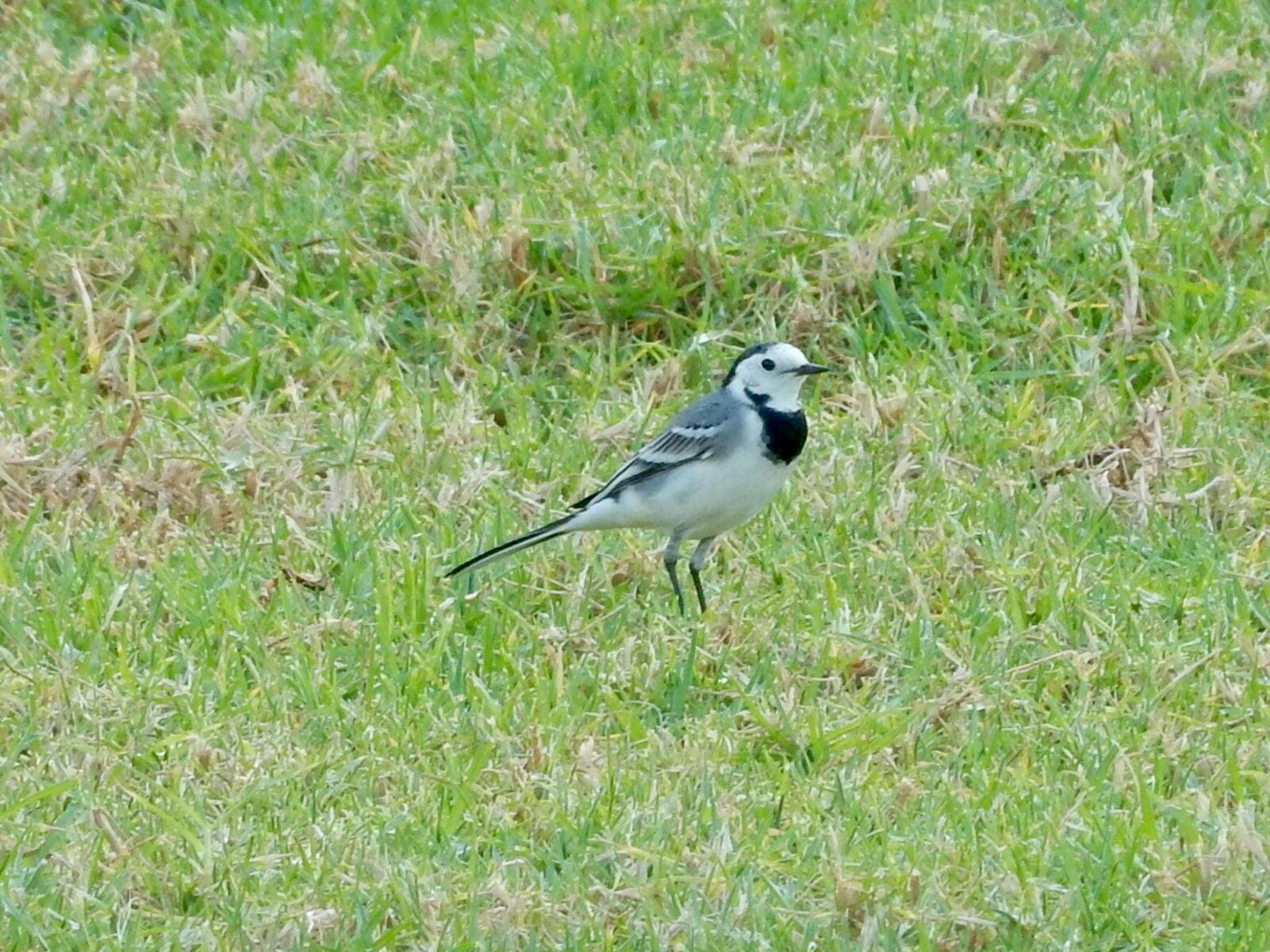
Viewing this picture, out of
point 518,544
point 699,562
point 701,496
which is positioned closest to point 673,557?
point 699,562

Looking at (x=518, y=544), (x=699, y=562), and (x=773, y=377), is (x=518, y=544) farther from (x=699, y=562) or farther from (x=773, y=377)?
(x=773, y=377)

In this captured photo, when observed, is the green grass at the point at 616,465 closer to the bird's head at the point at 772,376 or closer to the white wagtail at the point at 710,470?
the white wagtail at the point at 710,470

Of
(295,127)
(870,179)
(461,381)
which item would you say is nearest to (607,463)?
(461,381)

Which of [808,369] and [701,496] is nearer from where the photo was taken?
[701,496]

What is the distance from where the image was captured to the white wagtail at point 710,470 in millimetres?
6223

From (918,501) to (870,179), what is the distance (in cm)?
168

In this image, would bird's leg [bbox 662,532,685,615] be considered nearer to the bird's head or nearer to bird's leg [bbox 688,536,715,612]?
bird's leg [bbox 688,536,715,612]

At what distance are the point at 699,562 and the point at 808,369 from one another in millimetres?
596

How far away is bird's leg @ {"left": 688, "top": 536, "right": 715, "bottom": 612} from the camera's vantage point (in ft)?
20.5

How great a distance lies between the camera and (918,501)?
6656 mm

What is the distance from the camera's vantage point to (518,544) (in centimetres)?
617

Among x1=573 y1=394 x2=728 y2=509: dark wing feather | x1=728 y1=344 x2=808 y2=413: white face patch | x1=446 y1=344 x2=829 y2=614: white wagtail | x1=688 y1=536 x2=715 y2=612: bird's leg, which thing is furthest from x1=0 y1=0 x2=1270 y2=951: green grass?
x1=728 y1=344 x2=808 y2=413: white face patch

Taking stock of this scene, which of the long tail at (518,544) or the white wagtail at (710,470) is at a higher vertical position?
the white wagtail at (710,470)

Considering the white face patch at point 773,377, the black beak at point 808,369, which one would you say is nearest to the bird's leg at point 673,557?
the white face patch at point 773,377
